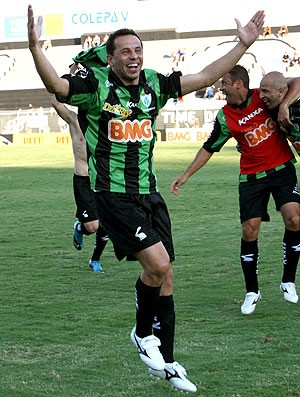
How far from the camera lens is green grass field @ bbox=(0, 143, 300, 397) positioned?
560cm

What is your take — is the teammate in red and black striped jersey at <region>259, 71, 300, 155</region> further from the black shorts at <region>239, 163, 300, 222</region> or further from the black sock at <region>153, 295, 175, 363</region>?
the black sock at <region>153, 295, 175, 363</region>


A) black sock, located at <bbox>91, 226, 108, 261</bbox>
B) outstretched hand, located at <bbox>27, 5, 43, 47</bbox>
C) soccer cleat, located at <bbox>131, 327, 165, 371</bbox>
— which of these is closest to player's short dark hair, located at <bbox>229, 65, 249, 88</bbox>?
outstretched hand, located at <bbox>27, 5, 43, 47</bbox>

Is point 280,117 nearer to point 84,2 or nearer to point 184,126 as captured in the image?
point 184,126

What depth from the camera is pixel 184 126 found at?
138 feet

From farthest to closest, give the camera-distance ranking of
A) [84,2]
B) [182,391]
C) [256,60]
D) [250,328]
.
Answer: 1. [84,2]
2. [256,60]
3. [250,328]
4. [182,391]

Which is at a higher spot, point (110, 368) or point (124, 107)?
point (124, 107)

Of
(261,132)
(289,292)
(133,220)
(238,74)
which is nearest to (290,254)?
(289,292)

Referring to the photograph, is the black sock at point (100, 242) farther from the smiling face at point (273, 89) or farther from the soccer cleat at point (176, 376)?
the soccer cleat at point (176, 376)

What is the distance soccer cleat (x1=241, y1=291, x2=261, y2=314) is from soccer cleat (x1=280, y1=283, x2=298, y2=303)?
34 centimetres

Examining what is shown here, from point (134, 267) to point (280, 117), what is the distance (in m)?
3.44

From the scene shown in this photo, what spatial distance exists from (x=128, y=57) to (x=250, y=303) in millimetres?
2762

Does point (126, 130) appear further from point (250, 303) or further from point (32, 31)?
point (250, 303)

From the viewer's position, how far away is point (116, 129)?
5.77 meters

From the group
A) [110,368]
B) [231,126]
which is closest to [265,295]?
[231,126]
